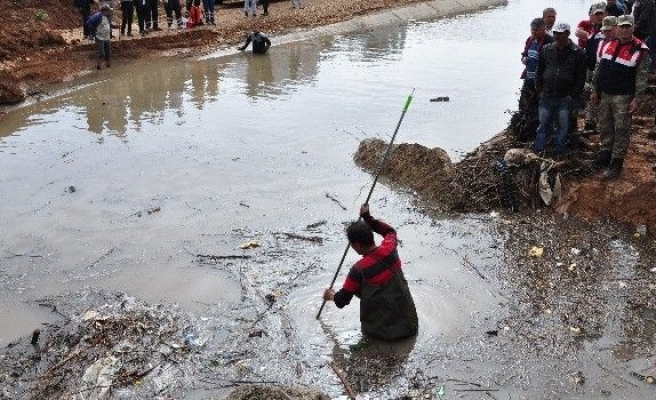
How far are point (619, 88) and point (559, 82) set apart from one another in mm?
725

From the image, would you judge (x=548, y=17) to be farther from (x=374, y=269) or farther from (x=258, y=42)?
(x=258, y=42)

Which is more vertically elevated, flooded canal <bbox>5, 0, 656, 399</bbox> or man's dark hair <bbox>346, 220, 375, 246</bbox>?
man's dark hair <bbox>346, 220, 375, 246</bbox>

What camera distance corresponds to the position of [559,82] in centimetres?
757

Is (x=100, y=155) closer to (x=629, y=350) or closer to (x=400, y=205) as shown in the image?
(x=400, y=205)

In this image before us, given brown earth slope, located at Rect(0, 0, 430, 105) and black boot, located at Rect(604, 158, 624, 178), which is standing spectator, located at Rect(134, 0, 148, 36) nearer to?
brown earth slope, located at Rect(0, 0, 430, 105)

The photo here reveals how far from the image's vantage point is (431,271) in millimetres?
6793

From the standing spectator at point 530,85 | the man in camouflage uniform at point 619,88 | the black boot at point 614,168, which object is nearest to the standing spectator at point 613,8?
the standing spectator at point 530,85

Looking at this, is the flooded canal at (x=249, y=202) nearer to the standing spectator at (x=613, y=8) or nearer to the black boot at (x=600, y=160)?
the black boot at (x=600, y=160)

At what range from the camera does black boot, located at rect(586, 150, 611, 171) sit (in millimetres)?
7704

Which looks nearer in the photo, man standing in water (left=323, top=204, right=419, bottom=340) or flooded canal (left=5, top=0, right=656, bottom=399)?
man standing in water (left=323, top=204, right=419, bottom=340)

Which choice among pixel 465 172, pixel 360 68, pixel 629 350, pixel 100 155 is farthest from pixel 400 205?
pixel 360 68

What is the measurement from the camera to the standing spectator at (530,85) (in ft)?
27.3

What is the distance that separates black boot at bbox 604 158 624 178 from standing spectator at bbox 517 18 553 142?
155cm

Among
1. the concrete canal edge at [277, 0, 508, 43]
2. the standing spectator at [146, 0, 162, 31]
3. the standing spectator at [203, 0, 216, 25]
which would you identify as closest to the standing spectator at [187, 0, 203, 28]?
the standing spectator at [203, 0, 216, 25]
